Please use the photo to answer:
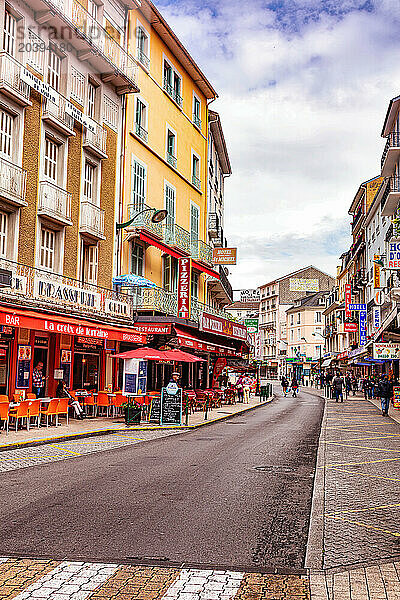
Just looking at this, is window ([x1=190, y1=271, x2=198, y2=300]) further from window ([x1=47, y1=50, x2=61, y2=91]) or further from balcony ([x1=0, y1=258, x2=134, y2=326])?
window ([x1=47, y1=50, x2=61, y2=91])

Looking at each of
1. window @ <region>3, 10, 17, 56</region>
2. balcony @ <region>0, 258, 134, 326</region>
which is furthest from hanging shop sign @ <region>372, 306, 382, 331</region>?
window @ <region>3, 10, 17, 56</region>

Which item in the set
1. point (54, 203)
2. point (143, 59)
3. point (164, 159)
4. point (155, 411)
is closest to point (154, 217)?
point (164, 159)

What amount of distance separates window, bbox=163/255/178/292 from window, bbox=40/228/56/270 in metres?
9.77

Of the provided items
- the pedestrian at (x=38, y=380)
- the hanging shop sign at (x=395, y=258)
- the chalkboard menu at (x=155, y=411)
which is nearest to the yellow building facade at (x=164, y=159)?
the chalkboard menu at (x=155, y=411)

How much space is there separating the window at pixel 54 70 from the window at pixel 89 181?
10.4ft

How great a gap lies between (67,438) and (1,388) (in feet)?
14.1

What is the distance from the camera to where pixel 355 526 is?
7.16m

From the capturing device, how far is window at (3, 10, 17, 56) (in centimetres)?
2023

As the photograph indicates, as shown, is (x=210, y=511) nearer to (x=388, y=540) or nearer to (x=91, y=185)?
(x=388, y=540)

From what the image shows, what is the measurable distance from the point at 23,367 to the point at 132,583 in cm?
1567

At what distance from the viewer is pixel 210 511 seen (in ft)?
26.0

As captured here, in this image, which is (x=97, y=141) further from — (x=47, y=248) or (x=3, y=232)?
(x=3, y=232)

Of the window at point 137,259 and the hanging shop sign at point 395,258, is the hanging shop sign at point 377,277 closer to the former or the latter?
the hanging shop sign at point 395,258

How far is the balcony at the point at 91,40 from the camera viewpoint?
2159 cm
